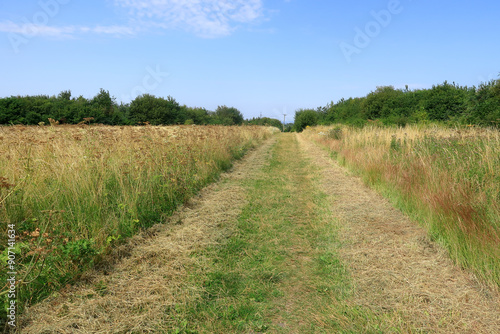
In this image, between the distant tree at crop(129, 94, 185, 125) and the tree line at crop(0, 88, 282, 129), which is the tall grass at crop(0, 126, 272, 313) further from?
the distant tree at crop(129, 94, 185, 125)

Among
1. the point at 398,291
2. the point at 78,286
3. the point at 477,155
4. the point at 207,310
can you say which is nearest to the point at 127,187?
the point at 78,286

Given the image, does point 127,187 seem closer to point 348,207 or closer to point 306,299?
point 306,299

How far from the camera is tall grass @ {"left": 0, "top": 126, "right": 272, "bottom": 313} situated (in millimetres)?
3043

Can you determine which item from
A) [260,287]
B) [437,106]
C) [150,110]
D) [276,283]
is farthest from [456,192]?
[150,110]

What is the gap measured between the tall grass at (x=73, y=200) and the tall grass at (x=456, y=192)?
4.64 metres

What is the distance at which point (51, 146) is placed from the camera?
5.61 metres

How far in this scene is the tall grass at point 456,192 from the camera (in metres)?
3.33

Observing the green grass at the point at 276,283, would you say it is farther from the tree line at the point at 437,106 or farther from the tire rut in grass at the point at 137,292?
the tree line at the point at 437,106

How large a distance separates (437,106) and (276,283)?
870 inches

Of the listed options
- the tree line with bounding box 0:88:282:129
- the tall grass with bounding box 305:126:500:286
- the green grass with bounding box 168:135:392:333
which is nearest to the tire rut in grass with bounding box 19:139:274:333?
the green grass with bounding box 168:135:392:333

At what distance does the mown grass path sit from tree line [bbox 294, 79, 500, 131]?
7.04 metres

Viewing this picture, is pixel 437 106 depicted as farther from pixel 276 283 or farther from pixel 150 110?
pixel 150 110

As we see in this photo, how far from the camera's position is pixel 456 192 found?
4270mm

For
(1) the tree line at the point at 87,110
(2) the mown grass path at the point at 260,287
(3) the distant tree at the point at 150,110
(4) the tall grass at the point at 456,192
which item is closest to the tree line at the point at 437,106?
(4) the tall grass at the point at 456,192
